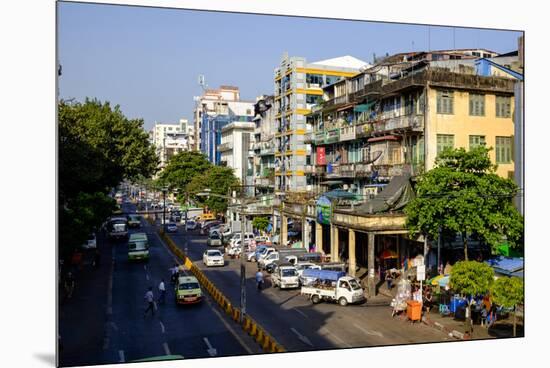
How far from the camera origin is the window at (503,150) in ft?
86.6

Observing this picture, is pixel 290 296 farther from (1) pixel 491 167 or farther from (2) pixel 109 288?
(1) pixel 491 167

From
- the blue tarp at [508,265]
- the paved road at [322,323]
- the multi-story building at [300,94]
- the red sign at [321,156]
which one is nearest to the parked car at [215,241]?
the multi-story building at [300,94]

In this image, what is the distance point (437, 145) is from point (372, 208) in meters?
4.58

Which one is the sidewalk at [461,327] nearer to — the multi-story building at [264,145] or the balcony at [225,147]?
the multi-story building at [264,145]

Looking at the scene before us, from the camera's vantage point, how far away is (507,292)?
19.6 m

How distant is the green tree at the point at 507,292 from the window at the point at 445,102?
11982mm

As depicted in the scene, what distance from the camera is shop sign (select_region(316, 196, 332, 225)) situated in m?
35.8

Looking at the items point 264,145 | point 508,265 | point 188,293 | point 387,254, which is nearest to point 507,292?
point 508,265

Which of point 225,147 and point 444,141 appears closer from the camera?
point 444,141

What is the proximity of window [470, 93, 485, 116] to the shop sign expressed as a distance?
10.5 metres

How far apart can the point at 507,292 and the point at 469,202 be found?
14.9 ft

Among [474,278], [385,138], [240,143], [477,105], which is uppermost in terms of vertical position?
[240,143]

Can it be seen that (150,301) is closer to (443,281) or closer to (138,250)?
(443,281)

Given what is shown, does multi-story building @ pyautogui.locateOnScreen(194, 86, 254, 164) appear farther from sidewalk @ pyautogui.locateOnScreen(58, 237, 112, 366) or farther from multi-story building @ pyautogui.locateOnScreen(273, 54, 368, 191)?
sidewalk @ pyautogui.locateOnScreen(58, 237, 112, 366)
